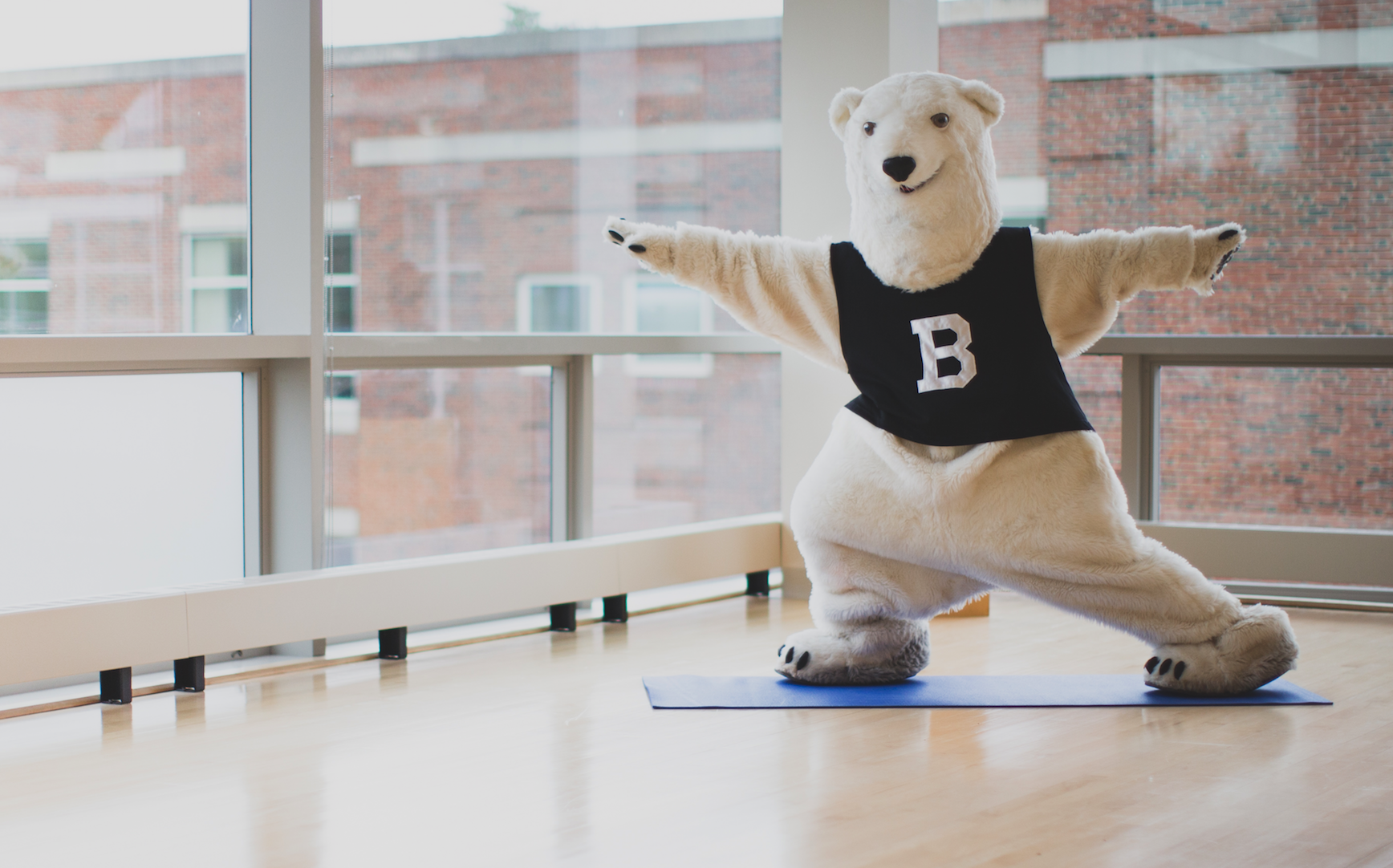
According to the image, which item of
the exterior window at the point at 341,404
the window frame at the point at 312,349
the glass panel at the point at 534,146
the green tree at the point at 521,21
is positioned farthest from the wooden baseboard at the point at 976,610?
the green tree at the point at 521,21

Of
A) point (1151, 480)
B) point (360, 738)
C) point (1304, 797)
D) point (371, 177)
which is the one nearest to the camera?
point (1304, 797)

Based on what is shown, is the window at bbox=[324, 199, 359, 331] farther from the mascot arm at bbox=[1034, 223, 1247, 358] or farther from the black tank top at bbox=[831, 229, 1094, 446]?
the mascot arm at bbox=[1034, 223, 1247, 358]

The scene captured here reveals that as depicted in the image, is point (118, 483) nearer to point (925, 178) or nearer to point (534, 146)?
point (534, 146)

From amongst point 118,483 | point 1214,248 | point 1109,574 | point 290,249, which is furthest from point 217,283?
point 1214,248

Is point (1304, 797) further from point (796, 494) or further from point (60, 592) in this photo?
point (60, 592)

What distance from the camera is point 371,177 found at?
12.5 feet

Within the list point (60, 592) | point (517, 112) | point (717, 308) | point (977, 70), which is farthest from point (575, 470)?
point (977, 70)

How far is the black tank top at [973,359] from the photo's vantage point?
3.02 meters

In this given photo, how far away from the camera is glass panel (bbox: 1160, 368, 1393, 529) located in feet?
14.7

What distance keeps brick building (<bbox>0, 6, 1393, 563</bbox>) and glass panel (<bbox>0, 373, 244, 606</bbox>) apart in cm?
31

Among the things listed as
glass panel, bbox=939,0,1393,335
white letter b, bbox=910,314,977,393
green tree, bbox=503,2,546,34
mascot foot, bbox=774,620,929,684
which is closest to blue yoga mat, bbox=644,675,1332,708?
mascot foot, bbox=774,620,929,684

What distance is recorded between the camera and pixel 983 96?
3158mm

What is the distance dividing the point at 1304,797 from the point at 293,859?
1.69 metres

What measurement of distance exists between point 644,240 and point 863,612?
0.98 meters
